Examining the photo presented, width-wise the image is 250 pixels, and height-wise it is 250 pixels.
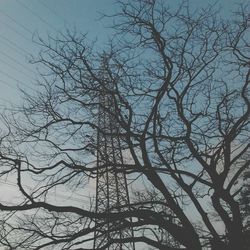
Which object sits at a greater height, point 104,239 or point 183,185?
point 183,185

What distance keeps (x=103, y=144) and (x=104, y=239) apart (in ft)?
10.3

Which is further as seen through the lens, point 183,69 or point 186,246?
point 183,69

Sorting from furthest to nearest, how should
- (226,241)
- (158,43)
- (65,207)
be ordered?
(158,43), (226,241), (65,207)

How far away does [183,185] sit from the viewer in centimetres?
1385

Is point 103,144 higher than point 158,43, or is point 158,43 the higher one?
point 158,43

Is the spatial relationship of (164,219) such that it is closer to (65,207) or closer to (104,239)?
(104,239)

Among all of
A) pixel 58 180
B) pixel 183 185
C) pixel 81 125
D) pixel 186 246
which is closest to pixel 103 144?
pixel 81 125

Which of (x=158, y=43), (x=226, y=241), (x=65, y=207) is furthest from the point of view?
(x=158, y=43)

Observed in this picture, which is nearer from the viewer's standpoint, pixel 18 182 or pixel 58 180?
pixel 18 182

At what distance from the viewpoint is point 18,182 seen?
12.4 m

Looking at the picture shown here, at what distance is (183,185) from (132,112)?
284 cm

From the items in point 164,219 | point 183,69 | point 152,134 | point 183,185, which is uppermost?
point 183,69

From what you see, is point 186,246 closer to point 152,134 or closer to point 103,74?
point 152,134

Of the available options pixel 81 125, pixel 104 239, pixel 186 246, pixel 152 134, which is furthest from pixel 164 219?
pixel 81 125
